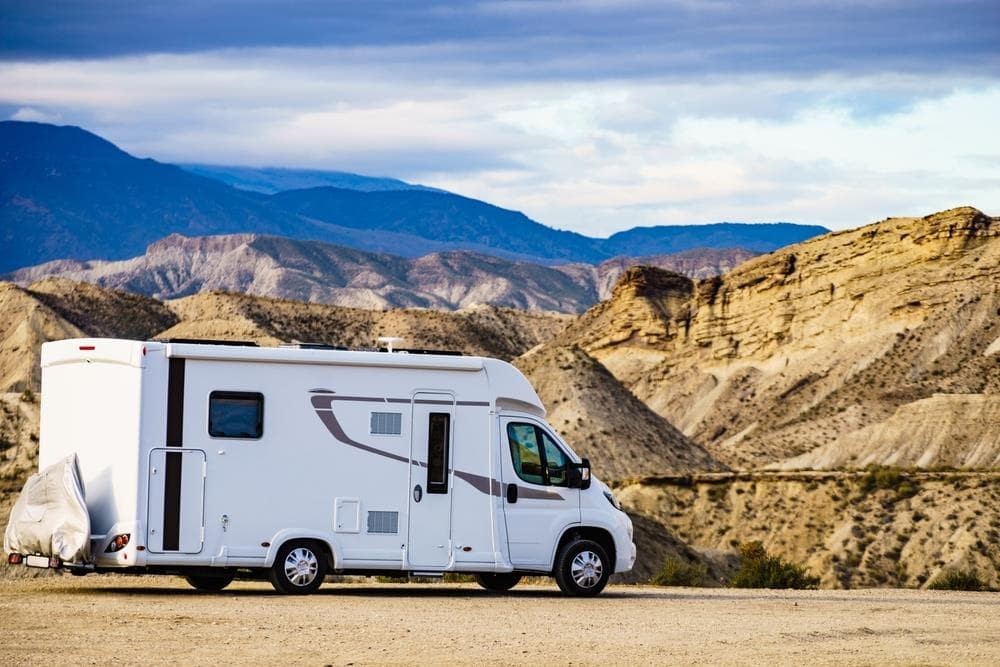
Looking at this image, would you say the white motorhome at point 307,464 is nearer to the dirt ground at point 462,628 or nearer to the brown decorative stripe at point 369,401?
the brown decorative stripe at point 369,401

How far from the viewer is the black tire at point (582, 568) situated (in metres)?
21.4

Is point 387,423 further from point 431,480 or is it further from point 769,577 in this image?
point 769,577

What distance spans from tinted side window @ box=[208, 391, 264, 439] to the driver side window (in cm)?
326

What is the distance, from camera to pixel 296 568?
2027 centimetres

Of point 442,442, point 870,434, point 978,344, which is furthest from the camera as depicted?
point 978,344

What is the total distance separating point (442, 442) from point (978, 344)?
2862 inches

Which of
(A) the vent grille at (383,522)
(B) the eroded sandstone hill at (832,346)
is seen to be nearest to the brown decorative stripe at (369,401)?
(A) the vent grille at (383,522)

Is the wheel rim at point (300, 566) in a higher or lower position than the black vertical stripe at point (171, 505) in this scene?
lower

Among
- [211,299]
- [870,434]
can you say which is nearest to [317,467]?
[870,434]

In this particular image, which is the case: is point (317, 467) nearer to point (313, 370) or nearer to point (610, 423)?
point (313, 370)

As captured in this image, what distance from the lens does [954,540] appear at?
43.6 m

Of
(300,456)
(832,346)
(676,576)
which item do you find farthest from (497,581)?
(832,346)

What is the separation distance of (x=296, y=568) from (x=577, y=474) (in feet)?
12.7

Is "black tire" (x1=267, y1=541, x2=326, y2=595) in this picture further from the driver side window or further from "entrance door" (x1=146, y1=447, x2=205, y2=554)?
the driver side window
